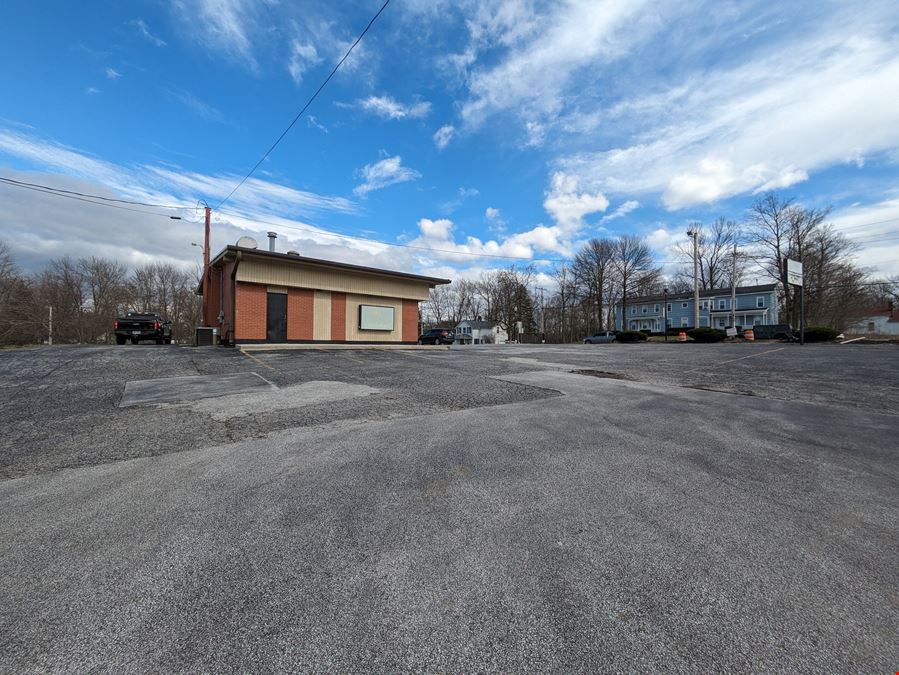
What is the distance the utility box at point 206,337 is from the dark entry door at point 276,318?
2.87 meters

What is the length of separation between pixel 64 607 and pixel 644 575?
2753mm

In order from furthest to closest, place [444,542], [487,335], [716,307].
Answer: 1. [487,335]
2. [716,307]
3. [444,542]

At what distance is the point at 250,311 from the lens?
51.4 feet

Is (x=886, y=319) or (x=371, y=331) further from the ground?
(x=886, y=319)

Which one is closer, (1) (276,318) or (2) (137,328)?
(1) (276,318)

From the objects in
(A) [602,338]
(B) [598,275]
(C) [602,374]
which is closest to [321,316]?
(C) [602,374]

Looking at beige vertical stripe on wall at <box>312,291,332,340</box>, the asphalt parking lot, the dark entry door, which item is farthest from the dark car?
the asphalt parking lot

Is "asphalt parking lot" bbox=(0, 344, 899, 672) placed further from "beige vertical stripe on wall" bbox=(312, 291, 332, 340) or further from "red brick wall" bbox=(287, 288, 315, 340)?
"beige vertical stripe on wall" bbox=(312, 291, 332, 340)

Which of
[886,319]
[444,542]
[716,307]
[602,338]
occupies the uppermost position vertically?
[716,307]

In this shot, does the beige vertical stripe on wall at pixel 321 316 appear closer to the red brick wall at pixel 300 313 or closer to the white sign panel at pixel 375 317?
the red brick wall at pixel 300 313

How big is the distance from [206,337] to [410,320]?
981 centimetres

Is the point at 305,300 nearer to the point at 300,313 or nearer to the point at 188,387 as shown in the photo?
the point at 300,313

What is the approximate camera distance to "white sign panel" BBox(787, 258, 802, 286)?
67.7ft

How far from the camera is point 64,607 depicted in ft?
5.42
